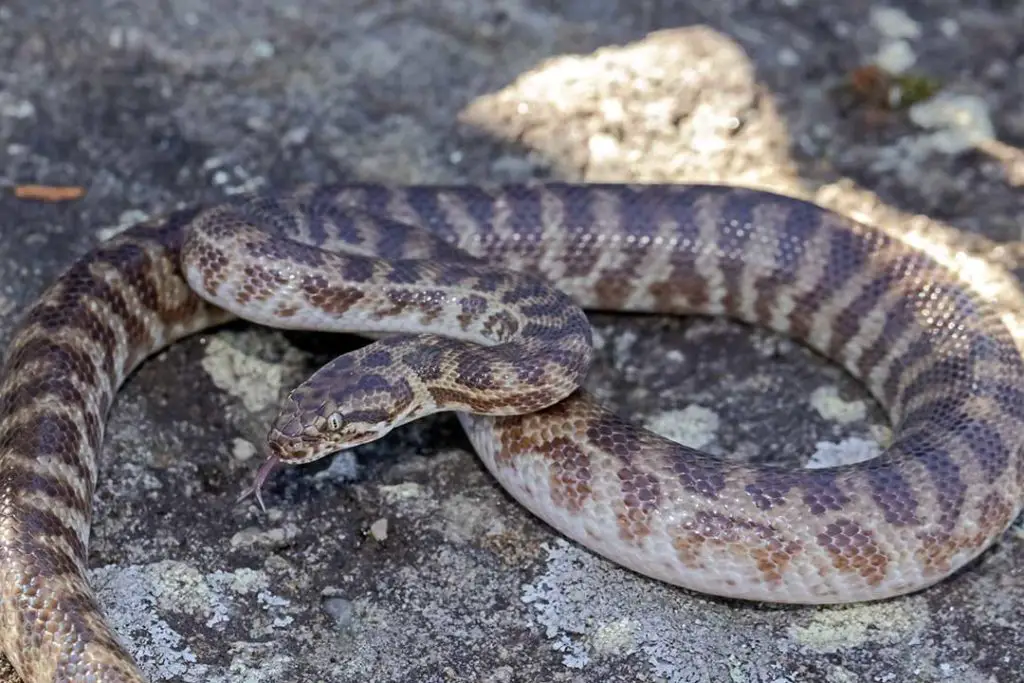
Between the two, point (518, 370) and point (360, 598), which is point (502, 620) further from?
point (518, 370)

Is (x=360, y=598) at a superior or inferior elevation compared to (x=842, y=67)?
inferior

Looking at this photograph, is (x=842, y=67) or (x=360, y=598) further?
(x=842, y=67)

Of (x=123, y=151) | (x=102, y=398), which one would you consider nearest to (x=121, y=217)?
(x=123, y=151)

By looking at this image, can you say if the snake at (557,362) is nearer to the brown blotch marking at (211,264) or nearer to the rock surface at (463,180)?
the brown blotch marking at (211,264)

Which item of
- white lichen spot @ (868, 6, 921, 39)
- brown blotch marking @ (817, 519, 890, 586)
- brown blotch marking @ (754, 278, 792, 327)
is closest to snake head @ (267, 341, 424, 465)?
brown blotch marking @ (817, 519, 890, 586)

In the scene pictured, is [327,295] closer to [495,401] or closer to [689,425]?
[495,401]

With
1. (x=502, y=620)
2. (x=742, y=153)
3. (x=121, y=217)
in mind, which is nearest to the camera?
(x=502, y=620)

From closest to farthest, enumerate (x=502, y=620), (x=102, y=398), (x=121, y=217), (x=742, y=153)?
1. (x=502, y=620)
2. (x=102, y=398)
3. (x=121, y=217)
4. (x=742, y=153)
